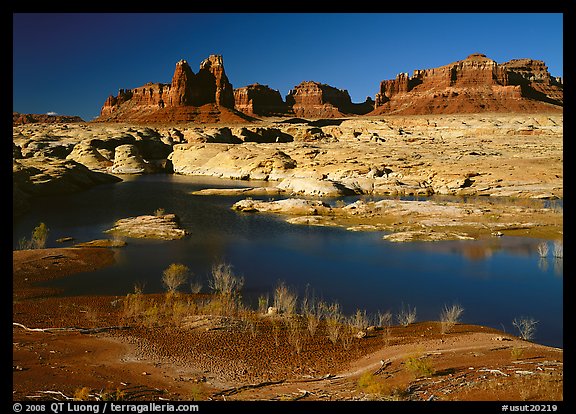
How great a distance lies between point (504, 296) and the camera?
61.4ft

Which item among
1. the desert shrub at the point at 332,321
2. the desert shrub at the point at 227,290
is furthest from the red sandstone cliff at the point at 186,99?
the desert shrub at the point at 332,321

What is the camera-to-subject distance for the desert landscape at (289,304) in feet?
30.8

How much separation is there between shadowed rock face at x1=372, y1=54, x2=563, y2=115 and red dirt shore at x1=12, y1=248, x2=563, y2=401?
5760 inches

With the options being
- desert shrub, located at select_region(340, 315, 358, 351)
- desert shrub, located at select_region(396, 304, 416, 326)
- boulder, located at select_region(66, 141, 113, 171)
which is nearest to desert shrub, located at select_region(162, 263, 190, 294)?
desert shrub, located at select_region(340, 315, 358, 351)

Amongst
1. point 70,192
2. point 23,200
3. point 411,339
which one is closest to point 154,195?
point 70,192

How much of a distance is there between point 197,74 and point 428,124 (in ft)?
355

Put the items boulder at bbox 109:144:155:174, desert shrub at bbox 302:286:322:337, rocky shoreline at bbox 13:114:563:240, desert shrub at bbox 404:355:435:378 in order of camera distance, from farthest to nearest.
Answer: boulder at bbox 109:144:155:174
rocky shoreline at bbox 13:114:563:240
desert shrub at bbox 302:286:322:337
desert shrub at bbox 404:355:435:378

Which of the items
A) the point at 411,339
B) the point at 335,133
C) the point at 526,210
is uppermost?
the point at 335,133

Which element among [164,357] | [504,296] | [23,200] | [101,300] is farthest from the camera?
[23,200]

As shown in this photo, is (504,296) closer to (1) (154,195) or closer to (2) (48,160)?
(1) (154,195)

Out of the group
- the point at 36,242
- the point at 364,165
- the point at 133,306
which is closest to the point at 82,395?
the point at 133,306

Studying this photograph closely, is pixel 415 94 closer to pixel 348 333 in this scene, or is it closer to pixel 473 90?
pixel 473 90

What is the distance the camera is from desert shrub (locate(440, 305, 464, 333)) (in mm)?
14296

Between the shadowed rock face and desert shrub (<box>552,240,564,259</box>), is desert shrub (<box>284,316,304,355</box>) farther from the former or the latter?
the shadowed rock face
